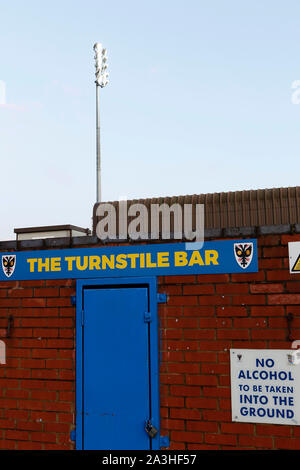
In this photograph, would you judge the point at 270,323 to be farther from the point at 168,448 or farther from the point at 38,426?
the point at 38,426

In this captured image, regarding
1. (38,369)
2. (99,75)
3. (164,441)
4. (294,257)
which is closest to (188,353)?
(164,441)

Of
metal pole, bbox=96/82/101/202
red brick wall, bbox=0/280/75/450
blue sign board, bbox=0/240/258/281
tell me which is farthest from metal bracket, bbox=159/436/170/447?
metal pole, bbox=96/82/101/202

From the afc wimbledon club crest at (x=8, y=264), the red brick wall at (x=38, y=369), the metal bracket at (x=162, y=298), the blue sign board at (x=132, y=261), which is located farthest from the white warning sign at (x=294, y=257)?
the afc wimbledon club crest at (x=8, y=264)

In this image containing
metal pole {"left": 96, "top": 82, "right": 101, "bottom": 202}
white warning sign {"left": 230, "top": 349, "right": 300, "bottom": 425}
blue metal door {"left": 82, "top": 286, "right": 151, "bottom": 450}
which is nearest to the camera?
A: white warning sign {"left": 230, "top": 349, "right": 300, "bottom": 425}

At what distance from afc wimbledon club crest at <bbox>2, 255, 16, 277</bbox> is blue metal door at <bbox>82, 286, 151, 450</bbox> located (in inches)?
41.8

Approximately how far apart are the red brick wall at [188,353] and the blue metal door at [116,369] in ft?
0.60

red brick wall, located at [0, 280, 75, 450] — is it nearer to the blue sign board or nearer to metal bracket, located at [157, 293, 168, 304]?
the blue sign board

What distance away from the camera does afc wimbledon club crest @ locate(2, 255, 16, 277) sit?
5.03 metres

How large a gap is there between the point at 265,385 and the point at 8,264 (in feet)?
9.82

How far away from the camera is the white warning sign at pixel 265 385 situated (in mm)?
4023

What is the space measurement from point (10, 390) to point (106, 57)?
56.8 feet

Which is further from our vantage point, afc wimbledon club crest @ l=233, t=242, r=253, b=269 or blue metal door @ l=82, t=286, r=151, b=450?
blue metal door @ l=82, t=286, r=151, b=450

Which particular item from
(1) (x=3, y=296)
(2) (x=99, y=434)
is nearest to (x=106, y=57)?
(1) (x=3, y=296)

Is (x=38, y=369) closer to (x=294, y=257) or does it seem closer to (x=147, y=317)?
(x=147, y=317)
